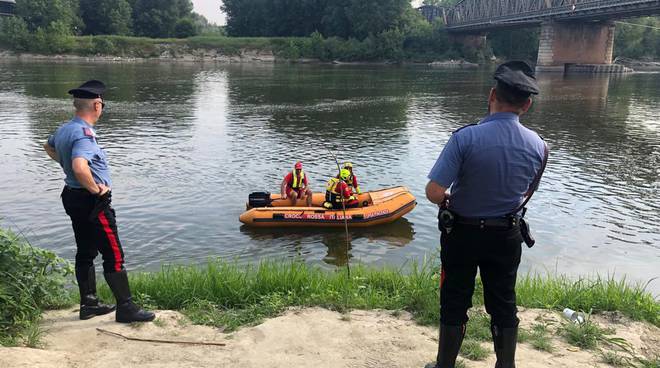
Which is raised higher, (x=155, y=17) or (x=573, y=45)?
(x=155, y=17)

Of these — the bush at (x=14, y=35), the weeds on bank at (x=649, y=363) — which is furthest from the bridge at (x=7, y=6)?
the weeds on bank at (x=649, y=363)

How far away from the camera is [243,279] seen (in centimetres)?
588

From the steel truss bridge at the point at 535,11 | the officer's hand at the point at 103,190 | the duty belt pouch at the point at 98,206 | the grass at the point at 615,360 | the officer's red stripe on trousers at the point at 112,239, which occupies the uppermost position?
the steel truss bridge at the point at 535,11

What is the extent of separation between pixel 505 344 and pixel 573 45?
76461 millimetres

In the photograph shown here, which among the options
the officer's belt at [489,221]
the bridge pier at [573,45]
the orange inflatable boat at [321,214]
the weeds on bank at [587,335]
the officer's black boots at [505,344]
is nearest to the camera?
the officer's belt at [489,221]

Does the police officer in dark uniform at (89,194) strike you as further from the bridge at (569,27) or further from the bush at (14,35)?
the bush at (14,35)

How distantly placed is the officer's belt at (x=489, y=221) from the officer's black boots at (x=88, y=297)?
3.38 metres

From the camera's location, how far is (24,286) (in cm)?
491

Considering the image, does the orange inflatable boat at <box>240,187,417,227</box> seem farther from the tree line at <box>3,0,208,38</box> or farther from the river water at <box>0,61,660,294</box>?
the tree line at <box>3,0,208,38</box>

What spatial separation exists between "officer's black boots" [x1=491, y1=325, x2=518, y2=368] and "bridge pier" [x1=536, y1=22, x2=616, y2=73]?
7284 centimetres

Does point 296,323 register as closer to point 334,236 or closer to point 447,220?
point 447,220

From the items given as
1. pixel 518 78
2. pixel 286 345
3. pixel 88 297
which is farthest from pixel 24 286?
pixel 518 78

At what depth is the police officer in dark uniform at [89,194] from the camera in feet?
15.0

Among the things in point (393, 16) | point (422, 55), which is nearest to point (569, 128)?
point (422, 55)
